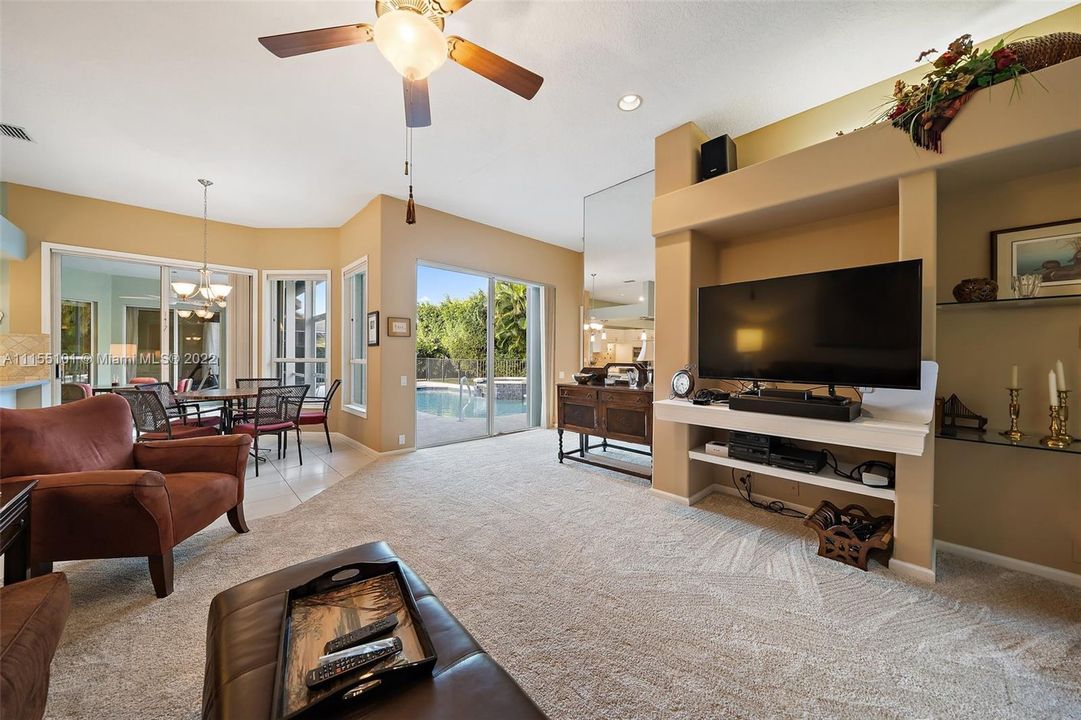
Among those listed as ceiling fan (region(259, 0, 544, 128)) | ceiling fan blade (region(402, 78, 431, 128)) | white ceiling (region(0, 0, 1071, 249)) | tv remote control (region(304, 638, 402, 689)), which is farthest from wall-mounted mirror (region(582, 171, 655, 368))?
tv remote control (region(304, 638, 402, 689))

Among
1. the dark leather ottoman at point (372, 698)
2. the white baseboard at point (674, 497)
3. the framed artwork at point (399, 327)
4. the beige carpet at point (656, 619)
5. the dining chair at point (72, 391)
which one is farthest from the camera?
the framed artwork at point (399, 327)

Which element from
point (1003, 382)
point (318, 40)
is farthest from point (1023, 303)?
point (318, 40)

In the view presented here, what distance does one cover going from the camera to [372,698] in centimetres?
87

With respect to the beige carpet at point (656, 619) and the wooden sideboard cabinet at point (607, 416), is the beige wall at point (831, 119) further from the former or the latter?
the beige carpet at point (656, 619)

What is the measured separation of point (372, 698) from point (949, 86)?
357cm

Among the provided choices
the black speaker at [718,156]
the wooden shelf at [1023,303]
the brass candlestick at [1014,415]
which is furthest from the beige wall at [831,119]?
the brass candlestick at [1014,415]

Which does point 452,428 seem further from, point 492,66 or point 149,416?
point 492,66

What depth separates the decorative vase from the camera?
2.13 m

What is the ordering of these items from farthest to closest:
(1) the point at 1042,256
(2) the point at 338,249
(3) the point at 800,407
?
(2) the point at 338,249
(3) the point at 800,407
(1) the point at 1042,256

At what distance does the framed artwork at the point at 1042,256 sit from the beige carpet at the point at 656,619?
1599mm

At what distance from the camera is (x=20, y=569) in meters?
1.58

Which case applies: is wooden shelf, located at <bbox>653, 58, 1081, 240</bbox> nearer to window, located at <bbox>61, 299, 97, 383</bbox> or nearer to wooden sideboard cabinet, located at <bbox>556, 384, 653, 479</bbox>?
wooden sideboard cabinet, located at <bbox>556, 384, 653, 479</bbox>

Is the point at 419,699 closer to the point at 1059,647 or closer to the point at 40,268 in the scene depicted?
the point at 1059,647

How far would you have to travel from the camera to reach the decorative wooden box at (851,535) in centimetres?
220
